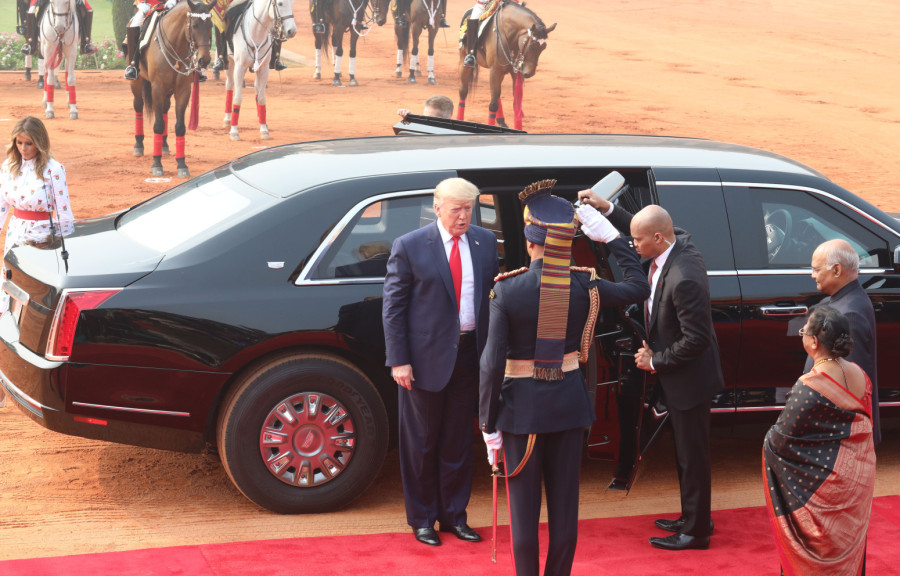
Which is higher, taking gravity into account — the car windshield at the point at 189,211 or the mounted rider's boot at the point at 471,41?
the mounted rider's boot at the point at 471,41

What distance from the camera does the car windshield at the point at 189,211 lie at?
5957 millimetres

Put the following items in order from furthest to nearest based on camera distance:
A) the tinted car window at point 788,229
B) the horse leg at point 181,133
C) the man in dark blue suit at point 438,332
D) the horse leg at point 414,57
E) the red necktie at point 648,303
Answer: the horse leg at point 414,57
the horse leg at point 181,133
the tinted car window at point 788,229
the red necktie at point 648,303
the man in dark blue suit at point 438,332

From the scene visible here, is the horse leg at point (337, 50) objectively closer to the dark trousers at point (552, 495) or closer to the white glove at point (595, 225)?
the white glove at point (595, 225)

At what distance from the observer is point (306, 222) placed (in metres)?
5.80

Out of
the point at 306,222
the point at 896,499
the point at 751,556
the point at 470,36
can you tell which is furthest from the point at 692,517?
the point at 470,36

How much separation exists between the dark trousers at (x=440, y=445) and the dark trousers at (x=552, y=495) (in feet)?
2.76

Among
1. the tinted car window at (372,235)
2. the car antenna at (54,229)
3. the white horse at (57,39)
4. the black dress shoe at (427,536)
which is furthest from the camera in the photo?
the white horse at (57,39)

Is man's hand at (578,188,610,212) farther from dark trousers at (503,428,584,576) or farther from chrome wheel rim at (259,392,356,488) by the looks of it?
chrome wheel rim at (259,392,356,488)

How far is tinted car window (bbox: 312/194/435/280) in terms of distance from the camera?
5.81 m

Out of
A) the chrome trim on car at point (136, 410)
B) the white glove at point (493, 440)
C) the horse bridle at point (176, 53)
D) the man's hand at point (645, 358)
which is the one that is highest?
the horse bridle at point (176, 53)

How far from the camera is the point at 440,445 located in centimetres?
573

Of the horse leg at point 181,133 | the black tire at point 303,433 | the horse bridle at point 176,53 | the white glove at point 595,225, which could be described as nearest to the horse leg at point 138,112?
the horse leg at point 181,133

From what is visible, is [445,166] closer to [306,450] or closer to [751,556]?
[306,450]

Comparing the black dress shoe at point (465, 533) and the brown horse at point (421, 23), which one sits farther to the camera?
the brown horse at point (421, 23)
